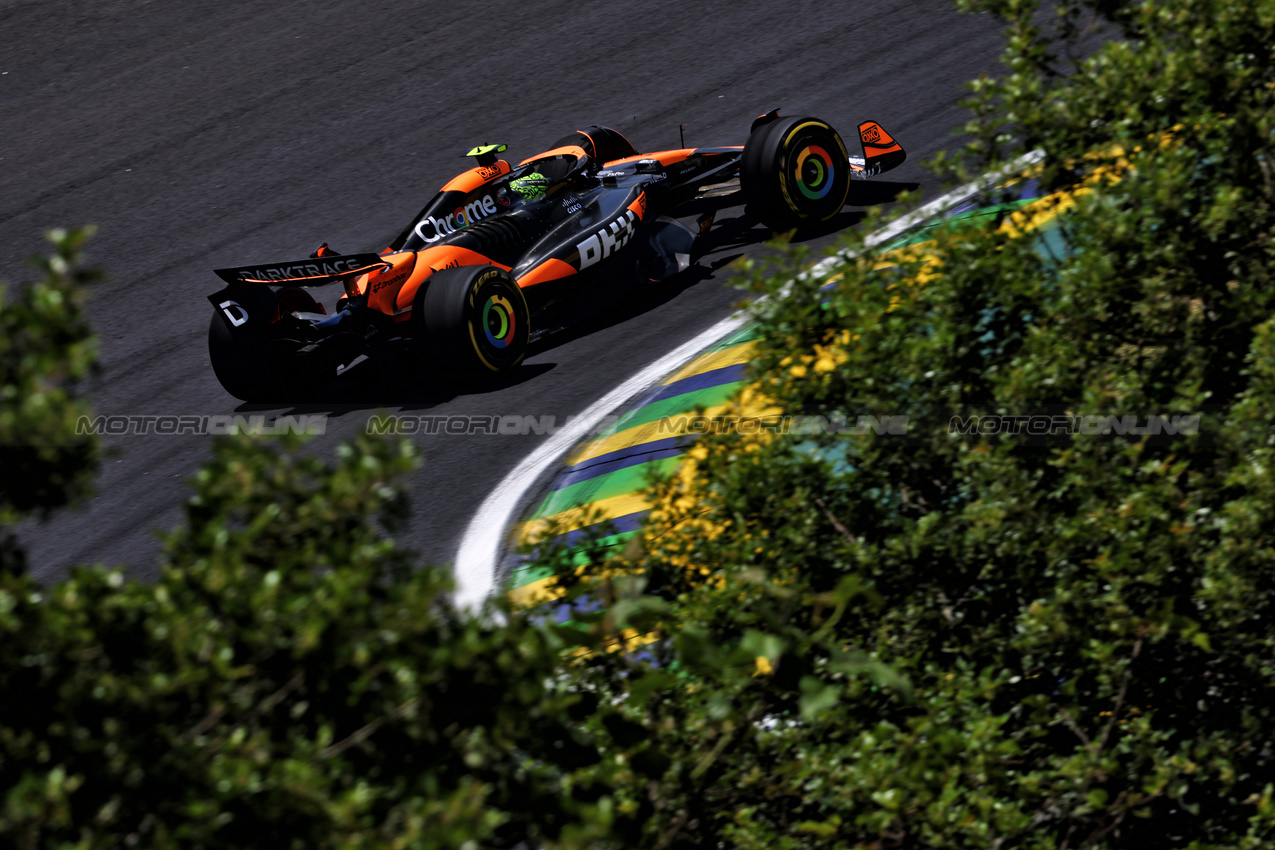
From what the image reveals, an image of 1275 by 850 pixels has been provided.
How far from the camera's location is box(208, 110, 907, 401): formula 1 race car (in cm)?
809

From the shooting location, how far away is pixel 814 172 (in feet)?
32.3

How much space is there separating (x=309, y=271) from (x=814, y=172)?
433 cm

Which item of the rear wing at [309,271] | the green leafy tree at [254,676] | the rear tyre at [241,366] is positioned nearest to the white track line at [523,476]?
the rear wing at [309,271]

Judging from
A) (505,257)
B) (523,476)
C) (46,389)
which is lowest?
(523,476)

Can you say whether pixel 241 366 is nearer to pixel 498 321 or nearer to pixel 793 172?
pixel 498 321

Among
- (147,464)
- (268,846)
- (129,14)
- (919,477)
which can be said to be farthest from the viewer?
(129,14)

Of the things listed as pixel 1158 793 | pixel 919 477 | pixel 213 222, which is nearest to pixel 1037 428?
pixel 919 477

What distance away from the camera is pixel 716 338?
876 centimetres

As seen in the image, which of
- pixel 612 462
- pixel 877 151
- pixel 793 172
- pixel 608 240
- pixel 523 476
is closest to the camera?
pixel 612 462

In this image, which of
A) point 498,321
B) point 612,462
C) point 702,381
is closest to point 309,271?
point 498,321

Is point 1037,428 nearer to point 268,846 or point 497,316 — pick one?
point 268,846

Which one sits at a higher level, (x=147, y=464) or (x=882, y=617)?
(x=147, y=464)

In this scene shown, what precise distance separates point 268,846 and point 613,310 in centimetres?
793

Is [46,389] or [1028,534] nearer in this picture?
[46,389]
